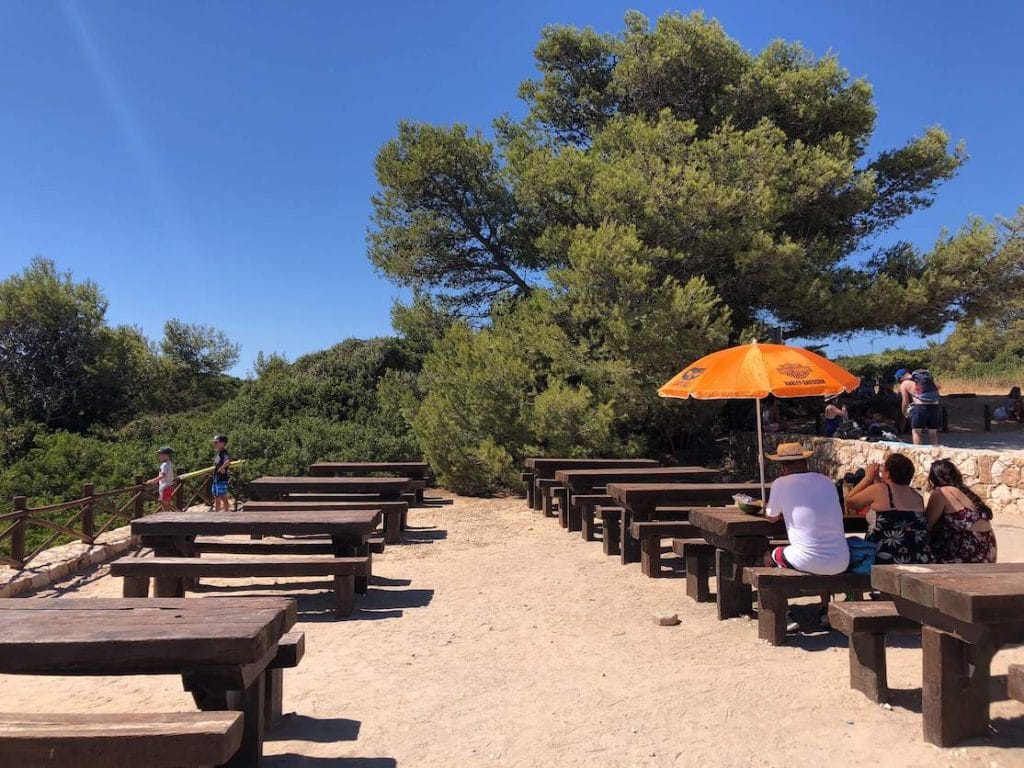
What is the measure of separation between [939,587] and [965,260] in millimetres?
14402

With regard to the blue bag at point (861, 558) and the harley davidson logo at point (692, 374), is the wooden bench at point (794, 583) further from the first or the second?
the harley davidson logo at point (692, 374)

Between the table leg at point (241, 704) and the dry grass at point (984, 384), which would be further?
the dry grass at point (984, 384)

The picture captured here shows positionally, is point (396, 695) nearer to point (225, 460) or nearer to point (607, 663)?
point (607, 663)

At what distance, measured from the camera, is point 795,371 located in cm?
520

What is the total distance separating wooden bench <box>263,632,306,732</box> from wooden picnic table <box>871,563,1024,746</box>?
2835mm

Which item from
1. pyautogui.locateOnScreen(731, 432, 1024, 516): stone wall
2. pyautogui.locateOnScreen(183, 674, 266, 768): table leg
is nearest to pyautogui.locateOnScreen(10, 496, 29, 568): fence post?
pyautogui.locateOnScreen(183, 674, 266, 768): table leg

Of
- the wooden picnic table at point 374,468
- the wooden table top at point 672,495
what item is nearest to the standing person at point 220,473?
the wooden picnic table at point 374,468

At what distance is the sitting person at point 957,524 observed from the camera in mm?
4375

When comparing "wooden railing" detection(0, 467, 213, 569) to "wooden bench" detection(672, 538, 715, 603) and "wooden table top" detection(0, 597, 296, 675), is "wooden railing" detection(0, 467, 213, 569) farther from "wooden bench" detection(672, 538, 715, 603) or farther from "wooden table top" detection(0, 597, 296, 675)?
"wooden bench" detection(672, 538, 715, 603)

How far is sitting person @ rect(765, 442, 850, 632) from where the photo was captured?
436 centimetres

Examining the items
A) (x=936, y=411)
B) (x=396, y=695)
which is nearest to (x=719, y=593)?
(x=396, y=695)

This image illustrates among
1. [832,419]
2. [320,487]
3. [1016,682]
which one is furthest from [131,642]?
[832,419]

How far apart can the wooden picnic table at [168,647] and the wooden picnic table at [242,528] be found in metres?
2.92

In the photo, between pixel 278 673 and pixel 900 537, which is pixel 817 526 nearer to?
pixel 900 537
